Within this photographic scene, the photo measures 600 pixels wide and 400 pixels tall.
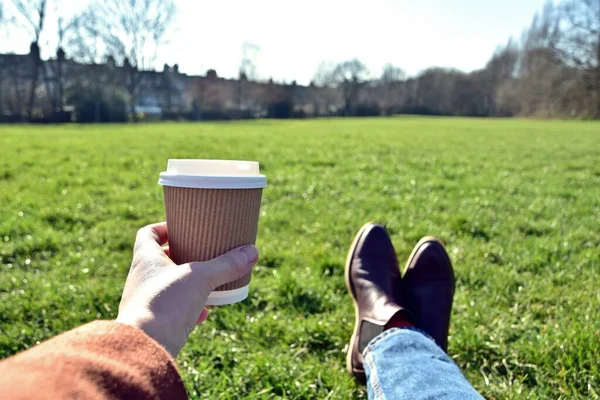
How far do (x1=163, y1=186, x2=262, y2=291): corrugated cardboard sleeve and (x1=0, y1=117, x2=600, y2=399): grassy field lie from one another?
2.24 ft

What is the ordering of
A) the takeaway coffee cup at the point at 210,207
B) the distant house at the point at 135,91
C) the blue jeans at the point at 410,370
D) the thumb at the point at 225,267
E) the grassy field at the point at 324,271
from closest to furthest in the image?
the thumb at the point at 225,267, the takeaway coffee cup at the point at 210,207, the blue jeans at the point at 410,370, the grassy field at the point at 324,271, the distant house at the point at 135,91

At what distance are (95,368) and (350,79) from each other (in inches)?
2431

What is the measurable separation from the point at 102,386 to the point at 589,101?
45485mm

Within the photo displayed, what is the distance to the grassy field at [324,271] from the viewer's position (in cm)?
175

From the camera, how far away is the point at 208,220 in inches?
46.4

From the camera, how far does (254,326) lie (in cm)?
203

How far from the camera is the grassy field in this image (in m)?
1.75

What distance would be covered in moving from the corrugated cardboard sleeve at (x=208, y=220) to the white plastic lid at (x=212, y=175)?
3cm

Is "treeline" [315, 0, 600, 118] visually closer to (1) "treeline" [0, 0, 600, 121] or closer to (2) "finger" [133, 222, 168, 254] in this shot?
(1) "treeline" [0, 0, 600, 121]

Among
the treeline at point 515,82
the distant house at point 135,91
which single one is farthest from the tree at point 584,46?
the distant house at point 135,91

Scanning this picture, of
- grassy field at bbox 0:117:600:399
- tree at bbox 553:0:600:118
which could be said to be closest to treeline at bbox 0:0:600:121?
tree at bbox 553:0:600:118

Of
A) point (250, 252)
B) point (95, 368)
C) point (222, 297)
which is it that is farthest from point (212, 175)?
point (95, 368)

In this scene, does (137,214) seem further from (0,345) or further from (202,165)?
(202,165)

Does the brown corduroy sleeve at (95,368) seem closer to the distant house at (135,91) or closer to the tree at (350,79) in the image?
the distant house at (135,91)
